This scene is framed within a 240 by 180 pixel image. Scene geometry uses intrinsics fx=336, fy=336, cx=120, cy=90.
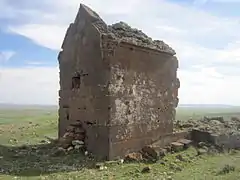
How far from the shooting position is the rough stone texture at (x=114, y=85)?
1099cm

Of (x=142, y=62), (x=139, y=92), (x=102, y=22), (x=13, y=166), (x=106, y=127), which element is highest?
(x=102, y=22)

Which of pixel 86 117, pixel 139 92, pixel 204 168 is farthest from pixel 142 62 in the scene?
pixel 204 168

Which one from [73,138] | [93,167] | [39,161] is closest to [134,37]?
[73,138]

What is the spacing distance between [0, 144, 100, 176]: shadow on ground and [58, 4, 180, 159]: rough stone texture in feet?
2.64

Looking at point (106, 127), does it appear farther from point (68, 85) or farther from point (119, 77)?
point (68, 85)

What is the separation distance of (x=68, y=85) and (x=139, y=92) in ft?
9.68

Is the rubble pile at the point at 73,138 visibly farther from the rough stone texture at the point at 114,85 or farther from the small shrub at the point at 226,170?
the small shrub at the point at 226,170

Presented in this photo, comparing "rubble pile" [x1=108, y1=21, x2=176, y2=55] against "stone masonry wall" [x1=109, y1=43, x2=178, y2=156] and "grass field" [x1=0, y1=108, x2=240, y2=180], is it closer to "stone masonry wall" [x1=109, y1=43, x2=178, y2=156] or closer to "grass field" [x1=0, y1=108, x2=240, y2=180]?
"stone masonry wall" [x1=109, y1=43, x2=178, y2=156]

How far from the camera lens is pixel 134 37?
1228cm

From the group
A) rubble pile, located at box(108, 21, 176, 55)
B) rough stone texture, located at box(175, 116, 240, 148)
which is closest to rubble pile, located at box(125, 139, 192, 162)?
rough stone texture, located at box(175, 116, 240, 148)

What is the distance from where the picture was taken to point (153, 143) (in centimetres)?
1255

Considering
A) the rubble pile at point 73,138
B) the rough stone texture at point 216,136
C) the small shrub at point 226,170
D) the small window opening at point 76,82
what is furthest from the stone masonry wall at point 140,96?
the small shrub at point 226,170

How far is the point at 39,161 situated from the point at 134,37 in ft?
17.9

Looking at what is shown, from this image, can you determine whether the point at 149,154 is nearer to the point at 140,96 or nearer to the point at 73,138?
the point at 140,96
